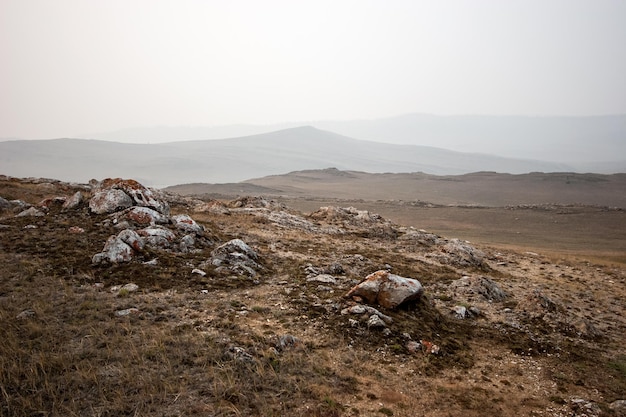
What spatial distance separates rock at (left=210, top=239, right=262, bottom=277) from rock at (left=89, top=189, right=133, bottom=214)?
279 inches

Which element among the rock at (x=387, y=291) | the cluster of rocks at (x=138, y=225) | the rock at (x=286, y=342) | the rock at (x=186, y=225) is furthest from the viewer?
the rock at (x=186, y=225)

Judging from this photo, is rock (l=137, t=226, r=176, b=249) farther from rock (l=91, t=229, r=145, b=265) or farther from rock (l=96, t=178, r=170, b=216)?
rock (l=96, t=178, r=170, b=216)

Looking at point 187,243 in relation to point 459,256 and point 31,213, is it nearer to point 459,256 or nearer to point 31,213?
point 31,213

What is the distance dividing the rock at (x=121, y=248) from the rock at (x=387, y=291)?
8089mm

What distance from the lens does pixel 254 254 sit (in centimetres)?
1475

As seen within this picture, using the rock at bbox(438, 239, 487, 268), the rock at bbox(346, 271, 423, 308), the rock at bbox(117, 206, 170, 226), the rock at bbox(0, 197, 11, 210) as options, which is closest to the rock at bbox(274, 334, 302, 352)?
the rock at bbox(346, 271, 423, 308)

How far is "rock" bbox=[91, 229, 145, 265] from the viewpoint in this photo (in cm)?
1205

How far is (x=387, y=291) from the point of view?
1088cm

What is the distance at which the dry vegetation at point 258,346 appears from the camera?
6480 millimetres

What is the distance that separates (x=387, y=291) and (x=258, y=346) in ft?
15.2

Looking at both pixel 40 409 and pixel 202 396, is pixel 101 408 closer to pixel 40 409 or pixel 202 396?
pixel 40 409

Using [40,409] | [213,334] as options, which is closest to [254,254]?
[213,334]

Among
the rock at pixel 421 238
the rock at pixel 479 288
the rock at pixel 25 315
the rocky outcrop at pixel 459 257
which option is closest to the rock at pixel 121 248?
the rock at pixel 25 315

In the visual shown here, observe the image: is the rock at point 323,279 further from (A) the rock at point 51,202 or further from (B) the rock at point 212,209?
(A) the rock at point 51,202
